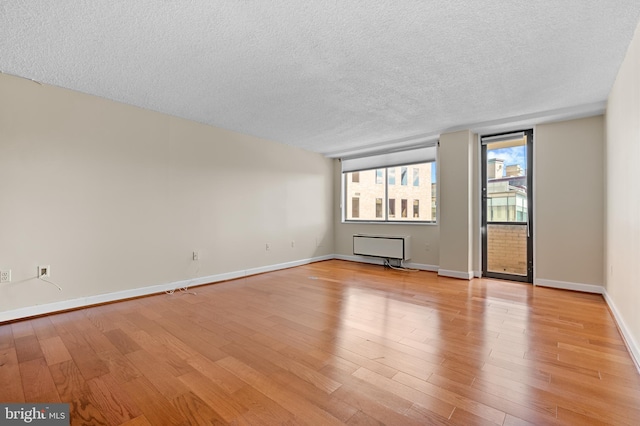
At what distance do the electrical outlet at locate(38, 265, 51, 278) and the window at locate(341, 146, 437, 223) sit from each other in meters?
5.09

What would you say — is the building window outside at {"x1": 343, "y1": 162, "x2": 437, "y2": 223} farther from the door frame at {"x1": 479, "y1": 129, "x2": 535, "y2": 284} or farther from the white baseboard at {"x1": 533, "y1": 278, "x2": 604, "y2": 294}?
the white baseboard at {"x1": 533, "y1": 278, "x2": 604, "y2": 294}

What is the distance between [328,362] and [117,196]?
3.17 metres

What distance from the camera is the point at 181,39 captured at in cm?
225

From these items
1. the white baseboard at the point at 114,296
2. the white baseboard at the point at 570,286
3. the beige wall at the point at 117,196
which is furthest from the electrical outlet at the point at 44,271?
the white baseboard at the point at 570,286

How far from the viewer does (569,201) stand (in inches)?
157

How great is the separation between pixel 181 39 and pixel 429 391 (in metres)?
2.96

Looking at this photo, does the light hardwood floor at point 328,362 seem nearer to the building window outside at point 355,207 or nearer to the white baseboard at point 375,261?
the white baseboard at point 375,261

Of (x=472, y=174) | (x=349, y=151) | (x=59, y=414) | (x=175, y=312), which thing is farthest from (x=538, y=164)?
(x=59, y=414)

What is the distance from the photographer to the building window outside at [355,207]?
6.69 meters

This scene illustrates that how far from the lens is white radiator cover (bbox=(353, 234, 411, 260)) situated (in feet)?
18.1

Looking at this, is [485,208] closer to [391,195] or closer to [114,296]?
[391,195]

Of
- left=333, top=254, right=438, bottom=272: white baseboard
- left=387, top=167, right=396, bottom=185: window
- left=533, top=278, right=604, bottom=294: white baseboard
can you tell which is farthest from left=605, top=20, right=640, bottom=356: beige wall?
left=387, top=167, right=396, bottom=185: window

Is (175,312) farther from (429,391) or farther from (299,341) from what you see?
(429,391)

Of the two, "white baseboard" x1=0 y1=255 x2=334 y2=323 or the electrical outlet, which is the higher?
the electrical outlet
